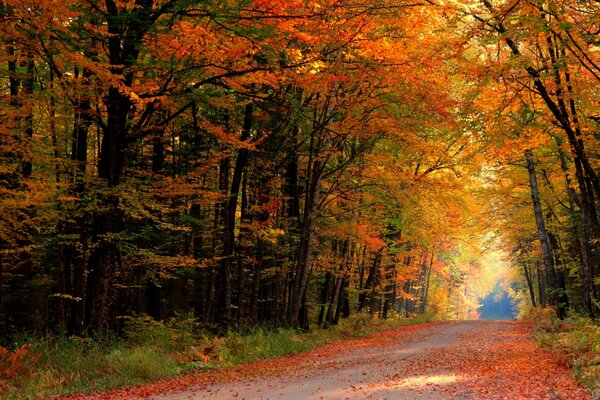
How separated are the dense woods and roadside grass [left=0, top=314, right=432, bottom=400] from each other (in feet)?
3.68

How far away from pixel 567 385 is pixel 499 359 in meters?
3.44

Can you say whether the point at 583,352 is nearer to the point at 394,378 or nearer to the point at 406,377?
the point at 406,377

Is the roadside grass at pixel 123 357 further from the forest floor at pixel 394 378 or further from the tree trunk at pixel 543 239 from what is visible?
the tree trunk at pixel 543 239

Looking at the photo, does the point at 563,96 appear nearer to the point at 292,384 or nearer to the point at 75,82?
the point at 292,384

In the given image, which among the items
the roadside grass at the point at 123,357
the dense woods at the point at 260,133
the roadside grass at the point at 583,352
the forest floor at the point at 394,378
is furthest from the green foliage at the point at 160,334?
the roadside grass at the point at 583,352

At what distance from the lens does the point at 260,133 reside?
17172mm

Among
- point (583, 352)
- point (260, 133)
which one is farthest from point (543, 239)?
point (260, 133)

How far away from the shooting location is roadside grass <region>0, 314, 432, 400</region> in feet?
27.5

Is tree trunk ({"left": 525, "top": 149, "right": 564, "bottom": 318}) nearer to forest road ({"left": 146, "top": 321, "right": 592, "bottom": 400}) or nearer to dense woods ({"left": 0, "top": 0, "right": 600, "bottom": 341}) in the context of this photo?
dense woods ({"left": 0, "top": 0, "right": 600, "bottom": 341})

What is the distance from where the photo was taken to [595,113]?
11.2 metres

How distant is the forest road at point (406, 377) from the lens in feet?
22.7

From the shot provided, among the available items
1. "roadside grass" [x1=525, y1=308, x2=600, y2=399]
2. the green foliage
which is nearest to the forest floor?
"roadside grass" [x1=525, y1=308, x2=600, y2=399]


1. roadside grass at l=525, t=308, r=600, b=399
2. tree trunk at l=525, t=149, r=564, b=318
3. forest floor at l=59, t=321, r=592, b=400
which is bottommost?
forest floor at l=59, t=321, r=592, b=400

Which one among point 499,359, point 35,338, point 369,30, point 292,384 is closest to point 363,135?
point 369,30
